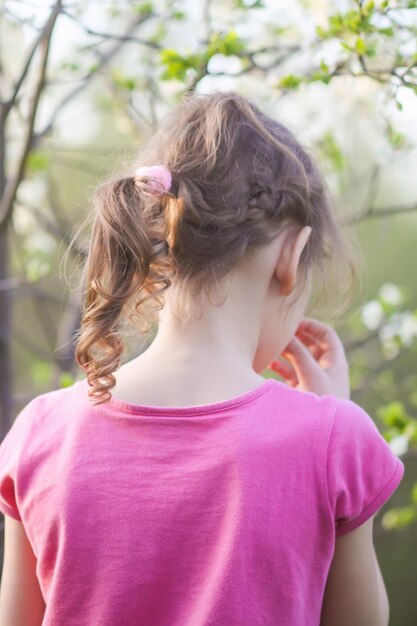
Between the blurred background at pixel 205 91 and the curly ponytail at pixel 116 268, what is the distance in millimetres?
110

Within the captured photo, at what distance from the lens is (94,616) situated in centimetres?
81

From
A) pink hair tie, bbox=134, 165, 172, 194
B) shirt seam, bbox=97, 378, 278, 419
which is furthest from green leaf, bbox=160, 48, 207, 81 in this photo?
shirt seam, bbox=97, 378, 278, 419

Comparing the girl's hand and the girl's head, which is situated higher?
the girl's head

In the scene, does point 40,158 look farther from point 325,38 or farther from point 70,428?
point 70,428

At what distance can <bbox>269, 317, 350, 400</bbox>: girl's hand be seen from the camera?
1.02 metres

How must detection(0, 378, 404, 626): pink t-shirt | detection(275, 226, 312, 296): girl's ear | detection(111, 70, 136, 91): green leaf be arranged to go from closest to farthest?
detection(0, 378, 404, 626): pink t-shirt → detection(275, 226, 312, 296): girl's ear → detection(111, 70, 136, 91): green leaf

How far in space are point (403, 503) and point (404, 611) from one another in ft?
1.15

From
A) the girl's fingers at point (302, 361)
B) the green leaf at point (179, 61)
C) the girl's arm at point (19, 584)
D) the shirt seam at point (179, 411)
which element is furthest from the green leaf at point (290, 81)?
the girl's arm at point (19, 584)

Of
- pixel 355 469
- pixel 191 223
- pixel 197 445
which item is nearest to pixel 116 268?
pixel 191 223

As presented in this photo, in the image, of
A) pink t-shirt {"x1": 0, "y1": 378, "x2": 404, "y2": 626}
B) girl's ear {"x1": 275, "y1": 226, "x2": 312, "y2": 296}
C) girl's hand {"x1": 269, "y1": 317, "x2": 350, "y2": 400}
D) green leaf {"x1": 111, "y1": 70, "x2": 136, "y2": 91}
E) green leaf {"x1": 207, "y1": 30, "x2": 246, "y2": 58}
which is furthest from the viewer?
green leaf {"x1": 111, "y1": 70, "x2": 136, "y2": 91}

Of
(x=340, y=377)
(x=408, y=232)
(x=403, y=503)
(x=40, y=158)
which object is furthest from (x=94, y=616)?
(x=408, y=232)

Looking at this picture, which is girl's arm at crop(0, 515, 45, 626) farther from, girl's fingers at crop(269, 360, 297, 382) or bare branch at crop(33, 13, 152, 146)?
bare branch at crop(33, 13, 152, 146)

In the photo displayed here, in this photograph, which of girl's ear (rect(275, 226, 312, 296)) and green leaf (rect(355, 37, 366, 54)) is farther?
green leaf (rect(355, 37, 366, 54))

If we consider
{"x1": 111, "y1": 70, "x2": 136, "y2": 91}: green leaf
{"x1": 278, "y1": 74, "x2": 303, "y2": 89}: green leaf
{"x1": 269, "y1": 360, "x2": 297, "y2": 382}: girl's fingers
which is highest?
{"x1": 278, "y1": 74, "x2": 303, "y2": 89}: green leaf
